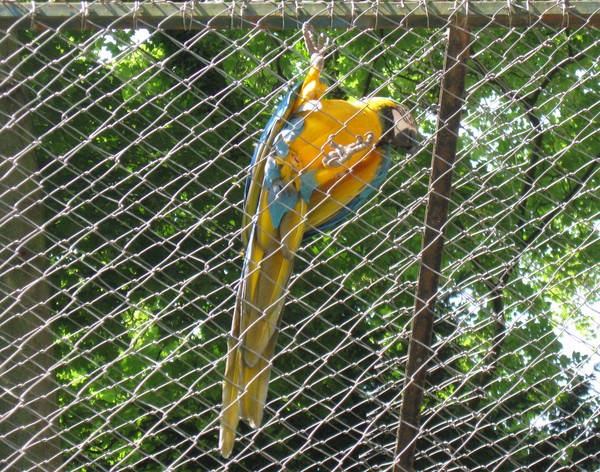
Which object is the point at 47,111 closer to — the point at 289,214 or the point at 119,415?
the point at 119,415

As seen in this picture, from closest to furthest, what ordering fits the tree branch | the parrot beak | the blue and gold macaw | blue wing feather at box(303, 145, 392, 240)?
the tree branch < the blue and gold macaw < the parrot beak < blue wing feather at box(303, 145, 392, 240)

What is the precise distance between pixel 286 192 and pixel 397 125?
1.33 feet

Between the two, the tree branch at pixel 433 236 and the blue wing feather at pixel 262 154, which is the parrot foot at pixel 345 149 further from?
the tree branch at pixel 433 236

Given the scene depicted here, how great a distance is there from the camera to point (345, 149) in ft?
8.56

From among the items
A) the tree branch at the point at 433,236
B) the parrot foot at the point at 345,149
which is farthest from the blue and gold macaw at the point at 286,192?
the tree branch at the point at 433,236

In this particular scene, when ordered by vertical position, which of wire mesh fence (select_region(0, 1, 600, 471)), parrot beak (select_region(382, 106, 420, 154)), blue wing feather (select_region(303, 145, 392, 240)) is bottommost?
wire mesh fence (select_region(0, 1, 600, 471))

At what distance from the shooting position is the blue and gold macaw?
235cm

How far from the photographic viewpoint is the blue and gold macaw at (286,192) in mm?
2346

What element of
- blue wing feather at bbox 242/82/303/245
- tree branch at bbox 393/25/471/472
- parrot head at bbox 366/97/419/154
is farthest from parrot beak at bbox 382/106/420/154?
tree branch at bbox 393/25/471/472

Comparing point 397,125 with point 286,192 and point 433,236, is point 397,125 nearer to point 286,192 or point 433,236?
point 286,192

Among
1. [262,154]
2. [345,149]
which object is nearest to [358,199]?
[345,149]

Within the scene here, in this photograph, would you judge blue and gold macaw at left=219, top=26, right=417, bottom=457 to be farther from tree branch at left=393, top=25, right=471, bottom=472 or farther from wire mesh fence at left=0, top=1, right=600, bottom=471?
tree branch at left=393, top=25, right=471, bottom=472

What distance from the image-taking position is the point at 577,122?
5.38 m

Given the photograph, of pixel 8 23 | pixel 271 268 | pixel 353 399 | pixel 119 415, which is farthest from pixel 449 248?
pixel 8 23
